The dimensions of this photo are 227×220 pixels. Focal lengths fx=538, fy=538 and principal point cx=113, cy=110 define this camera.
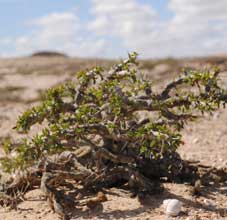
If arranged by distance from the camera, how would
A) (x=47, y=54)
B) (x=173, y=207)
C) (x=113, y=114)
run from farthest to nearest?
(x=47, y=54) < (x=113, y=114) < (x=173, y=207)

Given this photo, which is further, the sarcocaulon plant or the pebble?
the sarcocaulon plant

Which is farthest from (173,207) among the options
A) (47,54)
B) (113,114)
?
(47,54)

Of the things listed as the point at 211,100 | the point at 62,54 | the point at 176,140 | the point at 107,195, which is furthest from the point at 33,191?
the point at 62,54

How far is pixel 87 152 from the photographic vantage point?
16.9 feet

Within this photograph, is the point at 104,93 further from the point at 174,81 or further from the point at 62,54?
the point at 62,54

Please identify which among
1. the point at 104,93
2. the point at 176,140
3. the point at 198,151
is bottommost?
the point at 198,151

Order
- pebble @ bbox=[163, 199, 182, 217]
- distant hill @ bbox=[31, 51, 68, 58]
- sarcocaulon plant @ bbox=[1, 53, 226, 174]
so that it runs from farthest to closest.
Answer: distant hill @ bbox=[31, 51, 68, 58], sarcocaulon plant @ bbox=[1, 53, 226, 174], pebble @ bbox=[163, 199, 182, 217]

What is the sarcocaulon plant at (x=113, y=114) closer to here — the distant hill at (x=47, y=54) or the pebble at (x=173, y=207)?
the pebble at (x=173, y=207)

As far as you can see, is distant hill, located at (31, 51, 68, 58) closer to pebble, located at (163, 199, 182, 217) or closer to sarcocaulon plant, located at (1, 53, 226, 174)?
sarcocaulon plant, located at (1, 53, 226, 174)

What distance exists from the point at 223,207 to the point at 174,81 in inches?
47.6

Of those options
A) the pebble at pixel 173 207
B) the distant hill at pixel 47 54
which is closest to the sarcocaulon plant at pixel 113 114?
the pebble at pixel 173 207

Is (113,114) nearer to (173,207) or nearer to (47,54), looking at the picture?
(173,207)

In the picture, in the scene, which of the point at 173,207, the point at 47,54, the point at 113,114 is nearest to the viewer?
the point at 173,207

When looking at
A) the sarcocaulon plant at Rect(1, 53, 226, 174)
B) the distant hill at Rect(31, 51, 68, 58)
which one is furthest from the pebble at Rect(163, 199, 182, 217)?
the distant hill at Rect(31, 51, 68, 58)
